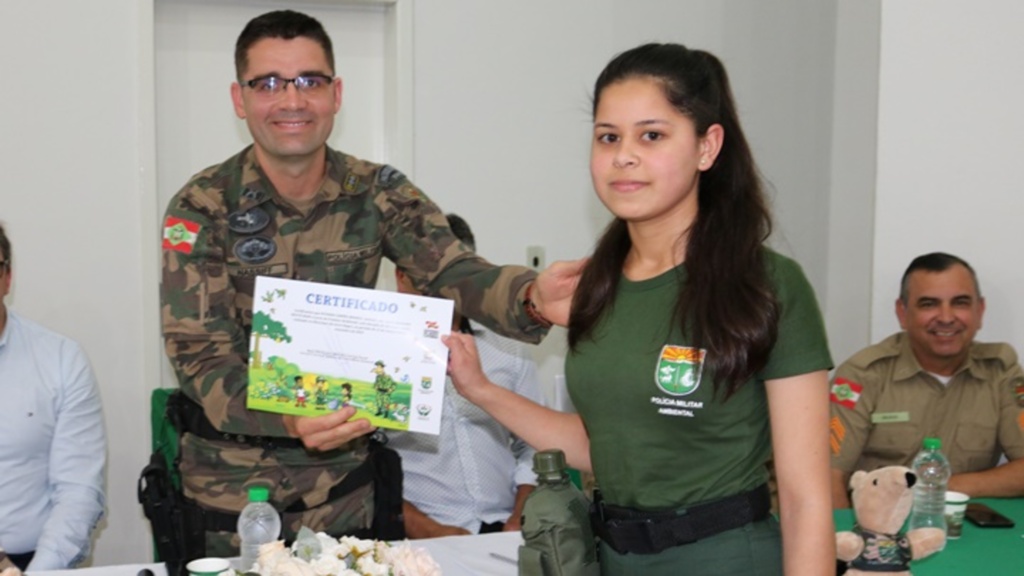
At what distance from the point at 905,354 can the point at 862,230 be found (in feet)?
3.31

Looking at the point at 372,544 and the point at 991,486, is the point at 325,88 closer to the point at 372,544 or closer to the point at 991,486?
the point at 372,544

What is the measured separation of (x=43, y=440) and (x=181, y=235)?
1231 millimetres

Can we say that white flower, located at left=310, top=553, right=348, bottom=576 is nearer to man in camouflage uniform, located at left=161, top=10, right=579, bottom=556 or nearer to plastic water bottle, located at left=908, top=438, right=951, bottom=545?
man in camouflage uniform, located at left=161, top=10, right=579, bottom=556

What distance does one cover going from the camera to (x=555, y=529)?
1.86 meters

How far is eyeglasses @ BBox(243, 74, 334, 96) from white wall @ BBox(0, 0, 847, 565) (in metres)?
2.00

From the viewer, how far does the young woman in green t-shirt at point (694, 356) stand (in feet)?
5.99

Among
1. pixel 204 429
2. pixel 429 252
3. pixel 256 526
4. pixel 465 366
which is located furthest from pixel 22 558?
pixel 465 366

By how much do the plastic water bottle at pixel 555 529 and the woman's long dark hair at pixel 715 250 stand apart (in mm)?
249

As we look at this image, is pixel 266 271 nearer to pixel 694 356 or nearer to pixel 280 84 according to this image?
pixel 280 84

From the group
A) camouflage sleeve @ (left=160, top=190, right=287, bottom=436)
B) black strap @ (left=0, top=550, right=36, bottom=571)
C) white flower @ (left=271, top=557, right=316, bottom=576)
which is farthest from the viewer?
black strap @ (left=0, top=550, right=36, bottom=571)

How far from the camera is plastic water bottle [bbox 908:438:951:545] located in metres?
3.12

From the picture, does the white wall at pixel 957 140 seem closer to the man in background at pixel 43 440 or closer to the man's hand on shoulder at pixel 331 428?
the man's hand on shoulder at pixel 331 428

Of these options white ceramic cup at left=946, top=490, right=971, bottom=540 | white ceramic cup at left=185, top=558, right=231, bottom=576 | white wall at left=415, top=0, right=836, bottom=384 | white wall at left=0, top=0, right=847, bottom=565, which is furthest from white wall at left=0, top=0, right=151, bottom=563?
white ceramic cup at left=946, top=490, right=971, bottom=540

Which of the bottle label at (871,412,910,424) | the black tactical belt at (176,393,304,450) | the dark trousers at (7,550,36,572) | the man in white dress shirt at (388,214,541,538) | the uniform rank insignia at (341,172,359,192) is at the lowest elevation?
the dark trousers at (7,550,36,572)
